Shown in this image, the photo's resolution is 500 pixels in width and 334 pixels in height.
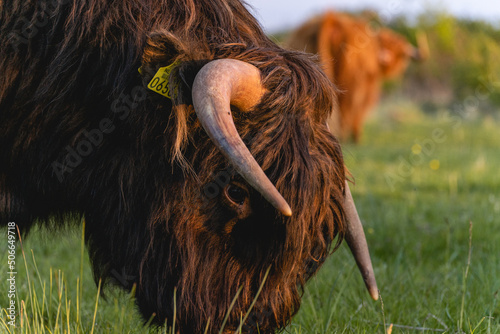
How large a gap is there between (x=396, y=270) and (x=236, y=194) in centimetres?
186

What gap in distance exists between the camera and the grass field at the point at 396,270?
289 centimetres

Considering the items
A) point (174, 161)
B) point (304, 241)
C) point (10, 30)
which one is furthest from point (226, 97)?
point (10, 30)

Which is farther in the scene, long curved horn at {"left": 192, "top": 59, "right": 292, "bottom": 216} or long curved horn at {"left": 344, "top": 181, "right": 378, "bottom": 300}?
long curved horn at {"left": 344, "top": 181, "right": 378, "bottom": 300}

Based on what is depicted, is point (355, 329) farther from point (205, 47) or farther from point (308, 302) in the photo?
point (205, 47)

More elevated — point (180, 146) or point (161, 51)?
point (161, 51)

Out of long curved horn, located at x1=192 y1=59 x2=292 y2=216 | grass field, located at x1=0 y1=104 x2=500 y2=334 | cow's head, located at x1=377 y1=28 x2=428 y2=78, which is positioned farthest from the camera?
cow's head, located at x1=377 y1=28 x2=428 y2=78

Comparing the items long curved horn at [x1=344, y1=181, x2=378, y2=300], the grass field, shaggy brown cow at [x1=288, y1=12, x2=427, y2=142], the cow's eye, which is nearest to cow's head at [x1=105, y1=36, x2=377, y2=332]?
the cow's eye

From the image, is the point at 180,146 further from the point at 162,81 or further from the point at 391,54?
the point at 391,54

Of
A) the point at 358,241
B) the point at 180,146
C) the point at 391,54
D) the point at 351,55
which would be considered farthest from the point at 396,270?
the point at 391,54

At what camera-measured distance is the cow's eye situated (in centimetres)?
219

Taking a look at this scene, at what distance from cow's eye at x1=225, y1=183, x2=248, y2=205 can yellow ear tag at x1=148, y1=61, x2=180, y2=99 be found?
0.40 meters

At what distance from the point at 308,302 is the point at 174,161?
4.58ft

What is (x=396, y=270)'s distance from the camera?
371cm

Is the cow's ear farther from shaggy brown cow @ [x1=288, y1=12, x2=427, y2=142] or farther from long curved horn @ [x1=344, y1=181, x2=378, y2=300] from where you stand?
shaggy brown cow @ [x1=288, y1=12, x2=427, y2=142]
